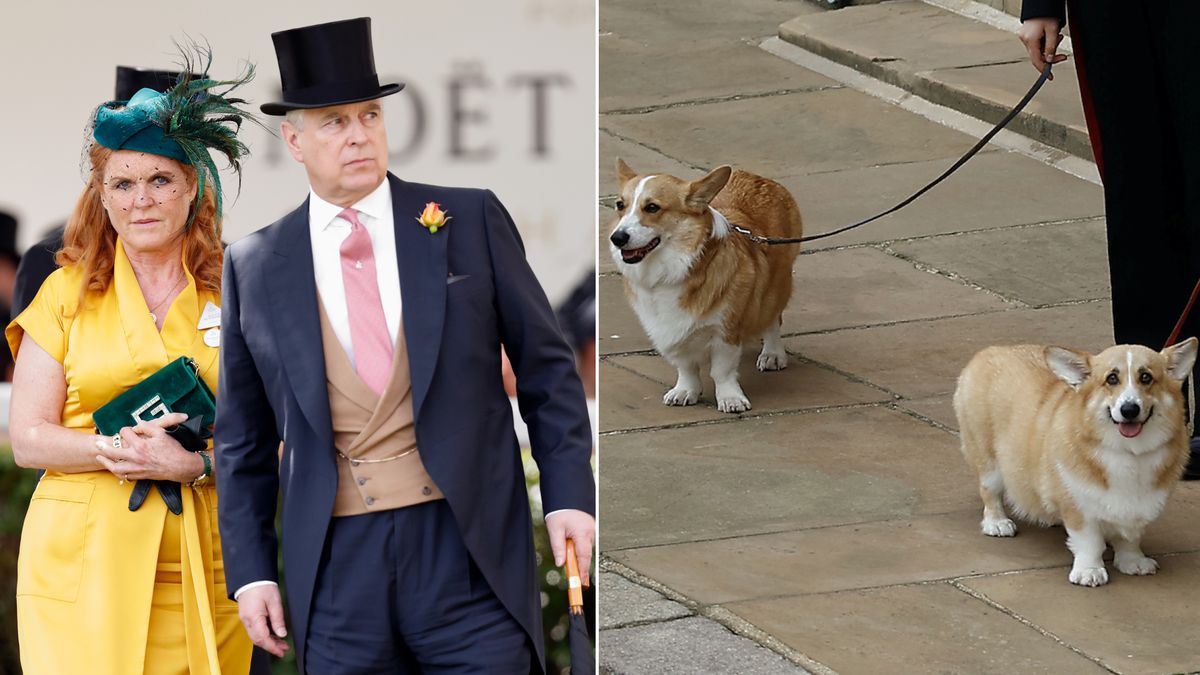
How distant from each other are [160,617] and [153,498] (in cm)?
27

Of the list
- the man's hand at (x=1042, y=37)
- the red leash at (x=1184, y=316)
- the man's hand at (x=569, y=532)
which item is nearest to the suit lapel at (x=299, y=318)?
the man's hand at (x=569, y=532)

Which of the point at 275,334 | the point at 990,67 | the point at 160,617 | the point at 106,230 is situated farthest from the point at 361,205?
the point at 990,67

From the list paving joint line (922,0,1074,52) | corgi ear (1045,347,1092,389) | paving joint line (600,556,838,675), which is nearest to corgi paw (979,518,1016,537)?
corgi ear (1045,347,1092,389)

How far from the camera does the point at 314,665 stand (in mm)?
3551

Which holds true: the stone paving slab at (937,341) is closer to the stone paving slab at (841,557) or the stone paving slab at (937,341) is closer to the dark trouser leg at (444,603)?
the stone paving slab at (841,557)

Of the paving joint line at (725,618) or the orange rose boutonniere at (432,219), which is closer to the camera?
the orange rose boutonniere at (432,219)

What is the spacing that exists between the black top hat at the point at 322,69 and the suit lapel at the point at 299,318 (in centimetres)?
24

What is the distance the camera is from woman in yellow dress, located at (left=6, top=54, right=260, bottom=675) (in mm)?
3904

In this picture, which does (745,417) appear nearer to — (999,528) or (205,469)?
(999,528)

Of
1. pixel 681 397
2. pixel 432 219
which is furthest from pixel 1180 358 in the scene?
pixel 432 219

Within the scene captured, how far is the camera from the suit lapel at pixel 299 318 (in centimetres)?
348

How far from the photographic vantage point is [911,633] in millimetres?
5324

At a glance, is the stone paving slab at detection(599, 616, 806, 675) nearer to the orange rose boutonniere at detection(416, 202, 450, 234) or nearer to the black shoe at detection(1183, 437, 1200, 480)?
the orange rose boutonniere at detection(416, 202, 450, 234)

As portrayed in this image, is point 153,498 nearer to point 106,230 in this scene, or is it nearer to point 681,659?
point 106,230
